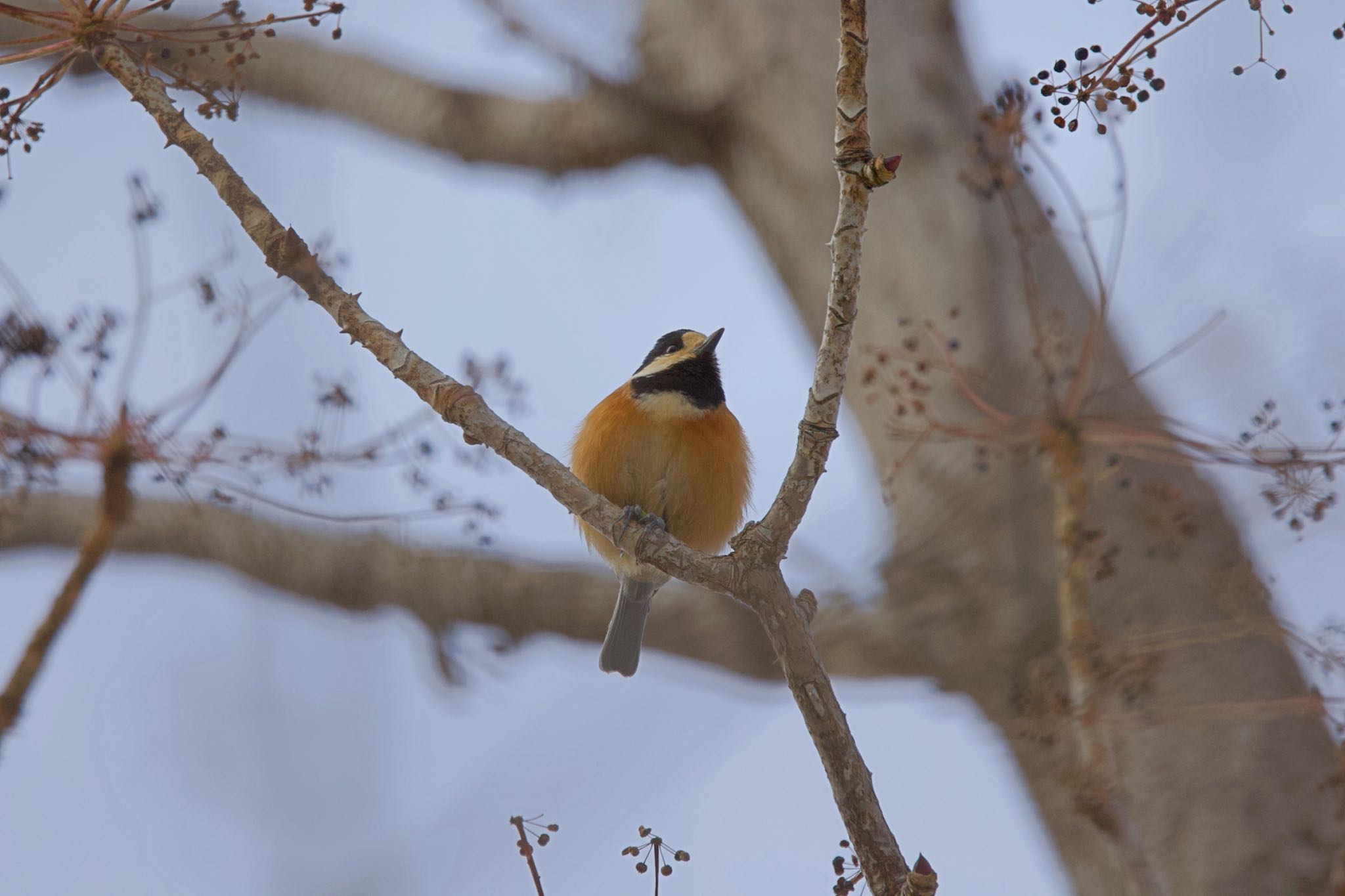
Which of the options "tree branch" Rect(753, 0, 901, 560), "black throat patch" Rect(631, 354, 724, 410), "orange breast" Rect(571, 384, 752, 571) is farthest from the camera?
"black throat patch" Rect(631, 354, 724, 410)

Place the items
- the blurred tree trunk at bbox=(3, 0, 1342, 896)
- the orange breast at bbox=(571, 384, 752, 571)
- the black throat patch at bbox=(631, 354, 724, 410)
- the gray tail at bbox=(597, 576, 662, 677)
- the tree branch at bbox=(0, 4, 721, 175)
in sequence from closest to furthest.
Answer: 1. the blurred tree trunk at bbox=(3, 0, 1342, 896)
2. the orange breast at bbox=(571, 384, 752, 571)
3. the black throat patch at bbox=(631, 354, 724, 410)
4. the gray tail at bbox=(597, 576, 662, 677)
5. the tree branch at bbox=(0, 4, 721, 175)

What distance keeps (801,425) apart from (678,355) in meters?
2.43

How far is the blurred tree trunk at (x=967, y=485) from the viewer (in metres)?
4.14

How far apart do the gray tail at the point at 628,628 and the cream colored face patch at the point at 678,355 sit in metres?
0.94

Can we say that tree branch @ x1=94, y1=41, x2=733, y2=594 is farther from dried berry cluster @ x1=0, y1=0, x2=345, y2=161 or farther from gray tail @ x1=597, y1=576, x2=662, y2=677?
gray tail @ x1=597, y1=576, x2=662, y2=677

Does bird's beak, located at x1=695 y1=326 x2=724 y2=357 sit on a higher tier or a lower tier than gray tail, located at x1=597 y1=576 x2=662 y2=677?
higher

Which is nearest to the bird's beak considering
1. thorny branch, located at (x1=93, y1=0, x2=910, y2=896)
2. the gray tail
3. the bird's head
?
the bird's head

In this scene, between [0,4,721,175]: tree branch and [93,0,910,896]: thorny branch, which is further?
[0,4,721,175]: tree branch

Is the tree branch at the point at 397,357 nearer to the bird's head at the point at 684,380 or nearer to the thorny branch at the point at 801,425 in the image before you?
the thorny branch at the point at 801,425

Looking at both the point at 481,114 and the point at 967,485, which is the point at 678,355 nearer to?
the point at 967,485

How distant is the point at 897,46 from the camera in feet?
19.2

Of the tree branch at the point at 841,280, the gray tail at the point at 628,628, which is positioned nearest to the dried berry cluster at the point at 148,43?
the tree branch at the point at 841,280

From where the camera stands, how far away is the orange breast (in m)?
4.64

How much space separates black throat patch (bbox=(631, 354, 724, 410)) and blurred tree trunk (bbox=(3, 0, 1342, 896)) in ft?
2.01
